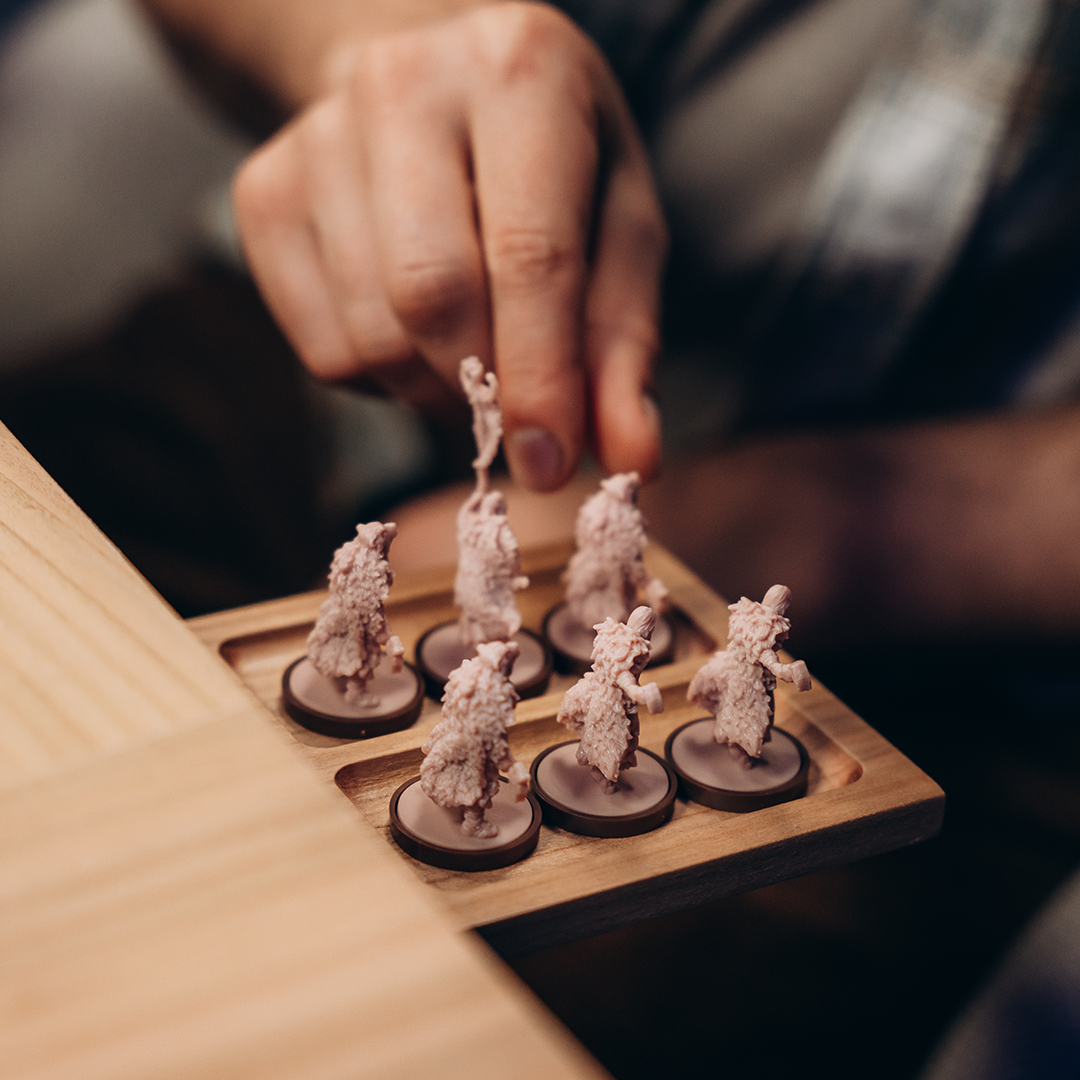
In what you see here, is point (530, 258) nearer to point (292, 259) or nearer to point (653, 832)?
point (292, 259)

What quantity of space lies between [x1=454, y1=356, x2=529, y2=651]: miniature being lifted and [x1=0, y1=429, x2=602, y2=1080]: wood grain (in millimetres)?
352

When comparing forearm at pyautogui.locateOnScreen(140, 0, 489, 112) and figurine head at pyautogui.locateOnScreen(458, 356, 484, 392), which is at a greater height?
forearm at pyautogui.locateOnScreen(140, 0, 489, 112)

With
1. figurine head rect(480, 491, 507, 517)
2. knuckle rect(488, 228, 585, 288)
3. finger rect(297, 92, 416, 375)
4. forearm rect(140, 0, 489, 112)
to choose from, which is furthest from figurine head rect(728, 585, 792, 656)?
forearm rect(140, 0, 489, 112)

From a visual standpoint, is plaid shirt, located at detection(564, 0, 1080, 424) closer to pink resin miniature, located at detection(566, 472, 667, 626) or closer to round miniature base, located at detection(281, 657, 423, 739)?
pink resin miniature, located at detection(566, 472, 667, 626)

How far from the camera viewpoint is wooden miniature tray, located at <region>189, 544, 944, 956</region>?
0.60m

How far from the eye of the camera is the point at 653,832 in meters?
0.68

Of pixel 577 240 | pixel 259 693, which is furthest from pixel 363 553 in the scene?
pixel 577 240

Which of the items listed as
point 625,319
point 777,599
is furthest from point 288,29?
point 777,599

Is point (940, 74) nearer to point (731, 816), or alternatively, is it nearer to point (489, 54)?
point (489, 54)

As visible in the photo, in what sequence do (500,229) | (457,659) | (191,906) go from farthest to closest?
(500,229)
(457,659)
(191,906)

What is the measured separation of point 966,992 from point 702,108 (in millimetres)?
1228

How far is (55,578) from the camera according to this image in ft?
Answer: 1.71

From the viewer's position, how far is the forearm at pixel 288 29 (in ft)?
4.59

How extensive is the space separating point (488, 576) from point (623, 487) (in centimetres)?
13
